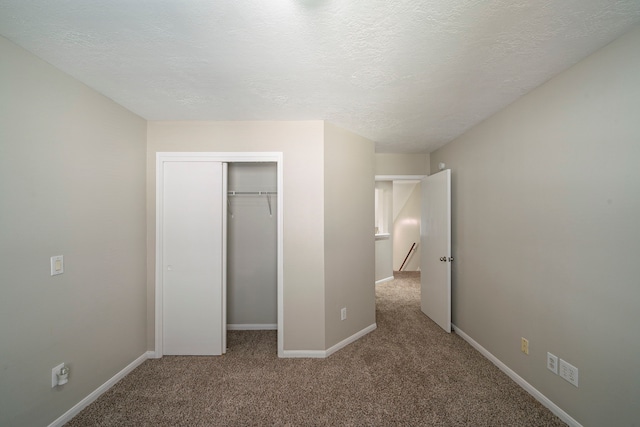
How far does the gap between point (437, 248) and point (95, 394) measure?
3.62 m

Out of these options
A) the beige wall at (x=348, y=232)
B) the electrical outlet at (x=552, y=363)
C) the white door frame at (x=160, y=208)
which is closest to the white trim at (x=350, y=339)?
the beige wall at (x=348, y=232)

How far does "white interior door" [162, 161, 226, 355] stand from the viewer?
258cm

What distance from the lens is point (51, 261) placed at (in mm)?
1683

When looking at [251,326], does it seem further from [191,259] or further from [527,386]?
[527,386]

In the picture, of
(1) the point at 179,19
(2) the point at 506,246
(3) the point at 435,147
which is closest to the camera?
(1) the point at 179,19

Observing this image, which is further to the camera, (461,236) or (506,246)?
(461,236)

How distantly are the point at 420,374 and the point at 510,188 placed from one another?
1801 millimetres

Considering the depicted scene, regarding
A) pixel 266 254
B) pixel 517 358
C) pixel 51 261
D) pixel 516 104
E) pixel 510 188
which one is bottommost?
pixel 517 358

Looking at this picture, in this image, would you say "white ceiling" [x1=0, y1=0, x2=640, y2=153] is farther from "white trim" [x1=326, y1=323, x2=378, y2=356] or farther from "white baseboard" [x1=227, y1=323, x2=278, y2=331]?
"white baseboard" [x1=227, y1=323, x2=278, y2=331]

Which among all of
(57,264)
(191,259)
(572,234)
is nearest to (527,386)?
(572,234)

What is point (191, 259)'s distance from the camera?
8.47ft

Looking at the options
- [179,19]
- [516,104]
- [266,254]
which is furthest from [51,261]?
[516,104]

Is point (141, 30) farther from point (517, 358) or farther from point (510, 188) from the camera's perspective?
point (517, 358)

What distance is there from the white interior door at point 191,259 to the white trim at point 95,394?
24 centimetres
